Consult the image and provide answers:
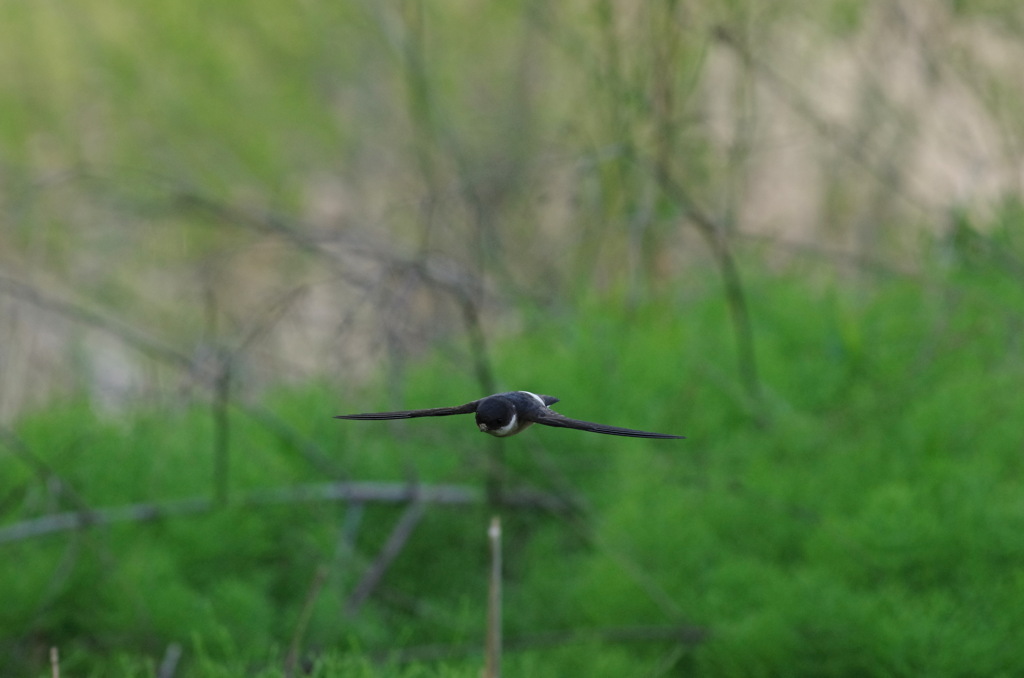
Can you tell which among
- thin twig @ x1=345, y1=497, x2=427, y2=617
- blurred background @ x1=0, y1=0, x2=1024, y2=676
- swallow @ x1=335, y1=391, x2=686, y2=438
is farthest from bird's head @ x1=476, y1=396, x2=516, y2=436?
thin twig @ x1=345, y1=497, x2=427, y2=617

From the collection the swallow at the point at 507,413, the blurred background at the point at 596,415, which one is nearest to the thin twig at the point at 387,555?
the blurred background at the point at 596,415

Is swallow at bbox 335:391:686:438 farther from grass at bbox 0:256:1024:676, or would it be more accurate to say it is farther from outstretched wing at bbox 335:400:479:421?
grass at bbox 0:256:1024:676

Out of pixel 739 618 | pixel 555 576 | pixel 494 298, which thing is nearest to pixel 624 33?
pixel 494 298

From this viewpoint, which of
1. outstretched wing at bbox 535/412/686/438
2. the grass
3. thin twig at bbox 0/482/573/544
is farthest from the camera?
thin twig at bbox 0/482/573/544

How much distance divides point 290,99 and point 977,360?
227 cm

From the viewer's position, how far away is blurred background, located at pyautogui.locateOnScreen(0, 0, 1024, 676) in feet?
3.31

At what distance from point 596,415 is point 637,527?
29cm

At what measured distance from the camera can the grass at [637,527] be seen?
3.17 feet

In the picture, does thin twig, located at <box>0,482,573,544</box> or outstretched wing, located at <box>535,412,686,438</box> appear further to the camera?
thin twig, located at <box>0,482,573,544</box>

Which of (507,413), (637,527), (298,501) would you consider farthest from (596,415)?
(507,413)

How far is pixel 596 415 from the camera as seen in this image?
4.66 feet

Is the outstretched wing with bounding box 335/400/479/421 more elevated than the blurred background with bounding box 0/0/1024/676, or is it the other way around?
the blurred background with bounding box 0/0/1024/676

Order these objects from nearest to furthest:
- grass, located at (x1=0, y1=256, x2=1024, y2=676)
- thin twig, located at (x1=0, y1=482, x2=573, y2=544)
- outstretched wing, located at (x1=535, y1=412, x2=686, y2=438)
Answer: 1. outstretched wing, located at (x1=535, y1=412, x2=686, y2=438)
2. grass, located at (x1=0, y1=256, x2=1024, y2=676)
3. thin twig, located at (x1=0, y1=482, x2=573, y2=544)

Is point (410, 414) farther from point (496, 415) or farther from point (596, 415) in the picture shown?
point (596, 415)
